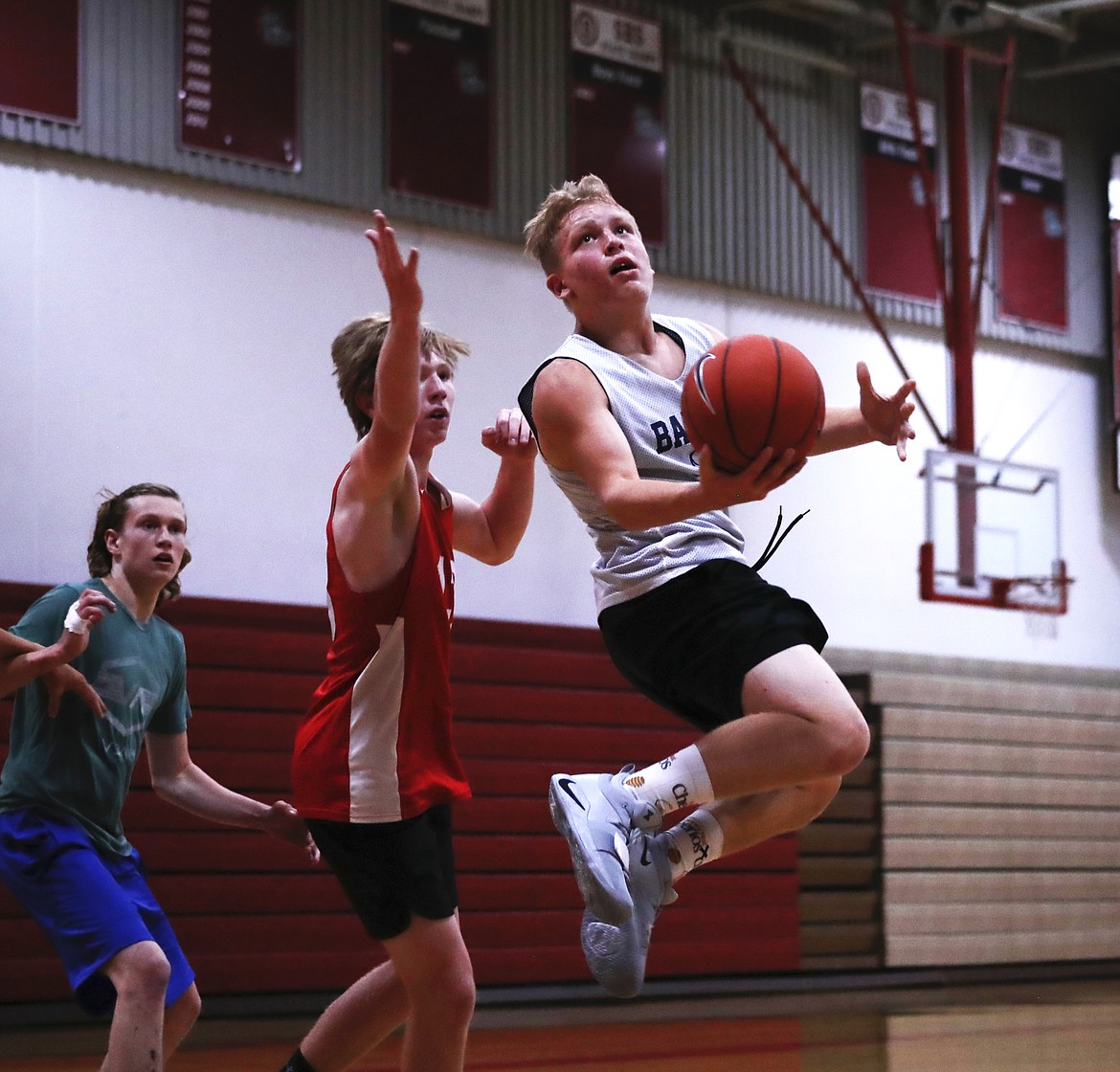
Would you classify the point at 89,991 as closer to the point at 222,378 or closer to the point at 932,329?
the point at 222,378

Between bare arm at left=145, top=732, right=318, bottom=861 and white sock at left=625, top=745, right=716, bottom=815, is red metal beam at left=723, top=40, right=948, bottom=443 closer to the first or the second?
bare arm at left=145, top=732, right=318, bottom=861

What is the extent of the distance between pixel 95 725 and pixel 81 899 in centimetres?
51

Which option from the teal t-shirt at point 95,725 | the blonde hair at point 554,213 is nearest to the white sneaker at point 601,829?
the blonde hair at point 554,213

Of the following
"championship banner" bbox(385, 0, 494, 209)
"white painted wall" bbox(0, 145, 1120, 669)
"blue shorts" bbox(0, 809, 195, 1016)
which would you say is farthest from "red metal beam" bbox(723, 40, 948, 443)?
"blue shorts" bbox(0, 809, 195, 1016)

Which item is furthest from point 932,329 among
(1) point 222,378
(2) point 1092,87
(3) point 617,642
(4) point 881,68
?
(3) point 617,642

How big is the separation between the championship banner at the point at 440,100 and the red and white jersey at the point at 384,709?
5.29 meters

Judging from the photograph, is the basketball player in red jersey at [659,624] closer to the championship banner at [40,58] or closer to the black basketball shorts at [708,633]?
the black basketball shorts at [708,633]

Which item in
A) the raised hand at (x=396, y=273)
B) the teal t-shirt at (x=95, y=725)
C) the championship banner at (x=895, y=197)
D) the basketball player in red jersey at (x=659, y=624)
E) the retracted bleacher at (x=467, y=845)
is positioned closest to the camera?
the raised hand at (x=396, y=273)

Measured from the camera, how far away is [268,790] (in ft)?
24.4

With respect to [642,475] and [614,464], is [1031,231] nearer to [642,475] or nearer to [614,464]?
[642,475]

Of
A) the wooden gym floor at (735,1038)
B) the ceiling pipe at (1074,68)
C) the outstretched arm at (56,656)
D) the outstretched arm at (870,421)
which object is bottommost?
the wooden gym floor at (735,1038)

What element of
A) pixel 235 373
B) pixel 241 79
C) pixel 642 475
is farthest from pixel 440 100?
pixel 642 475

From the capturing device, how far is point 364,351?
147 inches

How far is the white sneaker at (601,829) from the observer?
3.34 m
